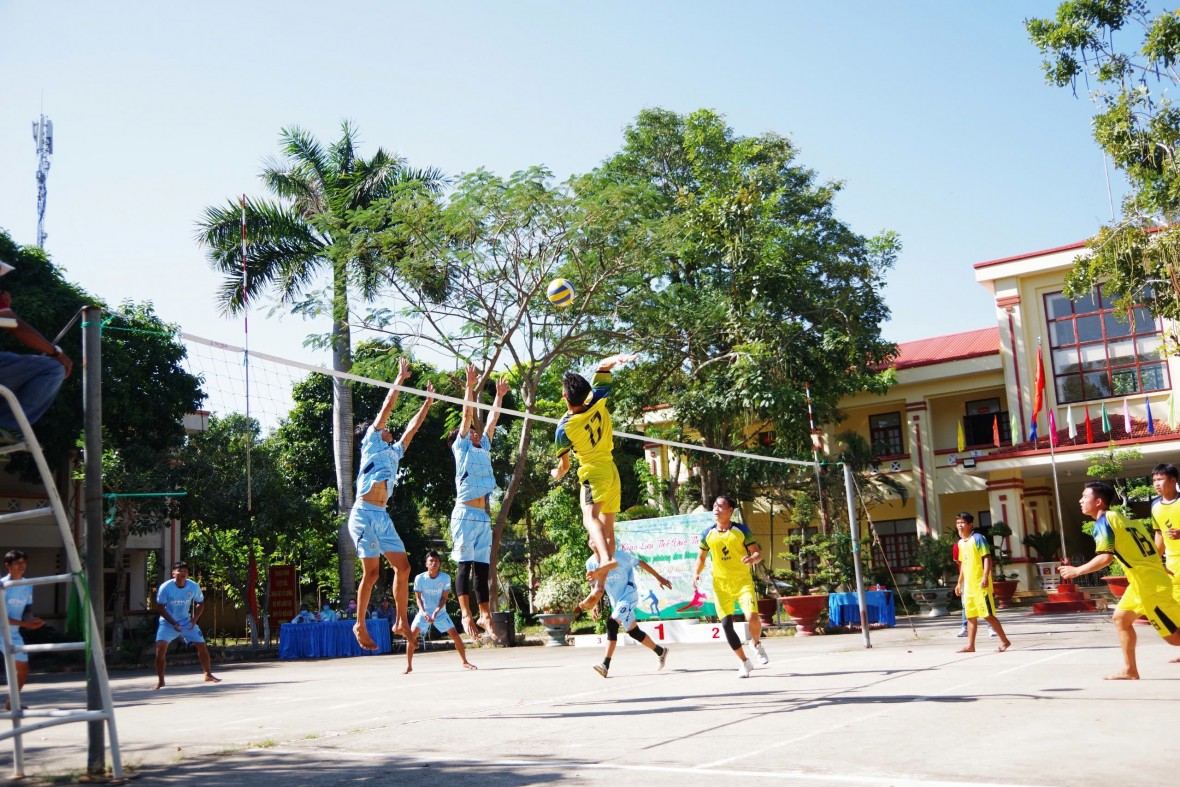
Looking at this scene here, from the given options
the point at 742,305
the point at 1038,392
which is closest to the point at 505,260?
the point at 742,305

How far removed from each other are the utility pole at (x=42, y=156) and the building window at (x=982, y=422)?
108ft

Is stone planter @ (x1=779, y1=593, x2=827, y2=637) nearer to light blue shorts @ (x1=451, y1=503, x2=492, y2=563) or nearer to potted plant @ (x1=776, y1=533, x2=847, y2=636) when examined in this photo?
potted plant @ (x1=776, y1=533, x2=847, y2=636)

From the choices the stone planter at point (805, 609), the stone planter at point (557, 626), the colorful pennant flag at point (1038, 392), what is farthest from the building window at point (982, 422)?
the stone planter at point (557, 626)

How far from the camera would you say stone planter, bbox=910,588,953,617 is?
86.1 ft

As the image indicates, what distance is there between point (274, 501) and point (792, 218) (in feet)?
54.9

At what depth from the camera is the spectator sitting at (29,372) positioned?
538cm

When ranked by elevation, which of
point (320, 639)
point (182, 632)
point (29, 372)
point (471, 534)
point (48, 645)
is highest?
point (29, 372)

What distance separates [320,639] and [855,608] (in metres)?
12.5

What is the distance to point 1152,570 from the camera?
8.00 meters

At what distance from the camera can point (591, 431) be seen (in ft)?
29.2

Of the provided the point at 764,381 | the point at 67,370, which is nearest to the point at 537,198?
the point at 764,381

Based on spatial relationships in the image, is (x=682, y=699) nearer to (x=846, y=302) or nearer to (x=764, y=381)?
(x=764, y=381)

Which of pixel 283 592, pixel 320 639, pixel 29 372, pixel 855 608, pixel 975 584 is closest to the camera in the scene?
pixel 29 372

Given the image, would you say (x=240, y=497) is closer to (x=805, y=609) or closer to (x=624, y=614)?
(x=805, y=609)
